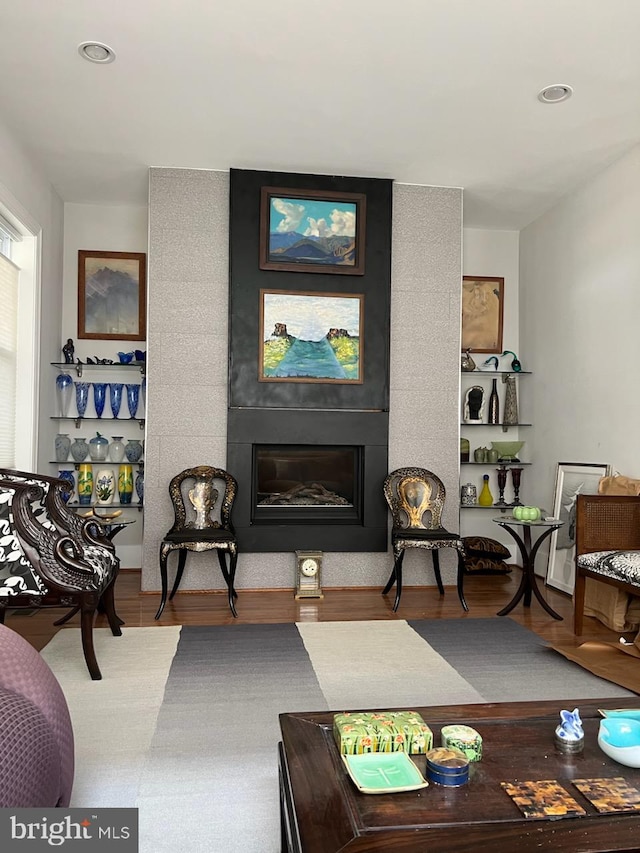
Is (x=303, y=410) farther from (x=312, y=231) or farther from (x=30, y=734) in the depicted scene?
(x=30, y=734)

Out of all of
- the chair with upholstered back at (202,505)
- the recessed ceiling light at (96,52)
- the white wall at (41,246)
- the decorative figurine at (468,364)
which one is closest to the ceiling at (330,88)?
the recessed ceiling light at (96,52)

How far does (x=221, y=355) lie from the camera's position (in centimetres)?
491

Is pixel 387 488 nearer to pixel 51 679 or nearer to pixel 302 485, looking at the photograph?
pixel 302 485

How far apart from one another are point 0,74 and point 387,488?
11.3ft

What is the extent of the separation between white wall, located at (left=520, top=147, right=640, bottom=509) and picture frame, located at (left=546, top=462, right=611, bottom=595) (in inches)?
3.4

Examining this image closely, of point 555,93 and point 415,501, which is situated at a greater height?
point 555,93

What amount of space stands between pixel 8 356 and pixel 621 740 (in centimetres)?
445

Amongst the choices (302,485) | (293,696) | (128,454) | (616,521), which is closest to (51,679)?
(293,696)

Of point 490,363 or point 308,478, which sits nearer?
point 308,478

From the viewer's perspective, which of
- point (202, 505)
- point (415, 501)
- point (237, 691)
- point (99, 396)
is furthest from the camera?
point (99, 396)

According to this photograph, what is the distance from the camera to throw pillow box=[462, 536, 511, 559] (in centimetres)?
549

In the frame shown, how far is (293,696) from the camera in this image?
9.14 ft

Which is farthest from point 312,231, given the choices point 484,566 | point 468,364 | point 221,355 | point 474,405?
point 484,566

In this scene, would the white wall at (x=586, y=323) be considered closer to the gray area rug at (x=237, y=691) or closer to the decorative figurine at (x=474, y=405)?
the decorative figurine at (x=474, y=405)
